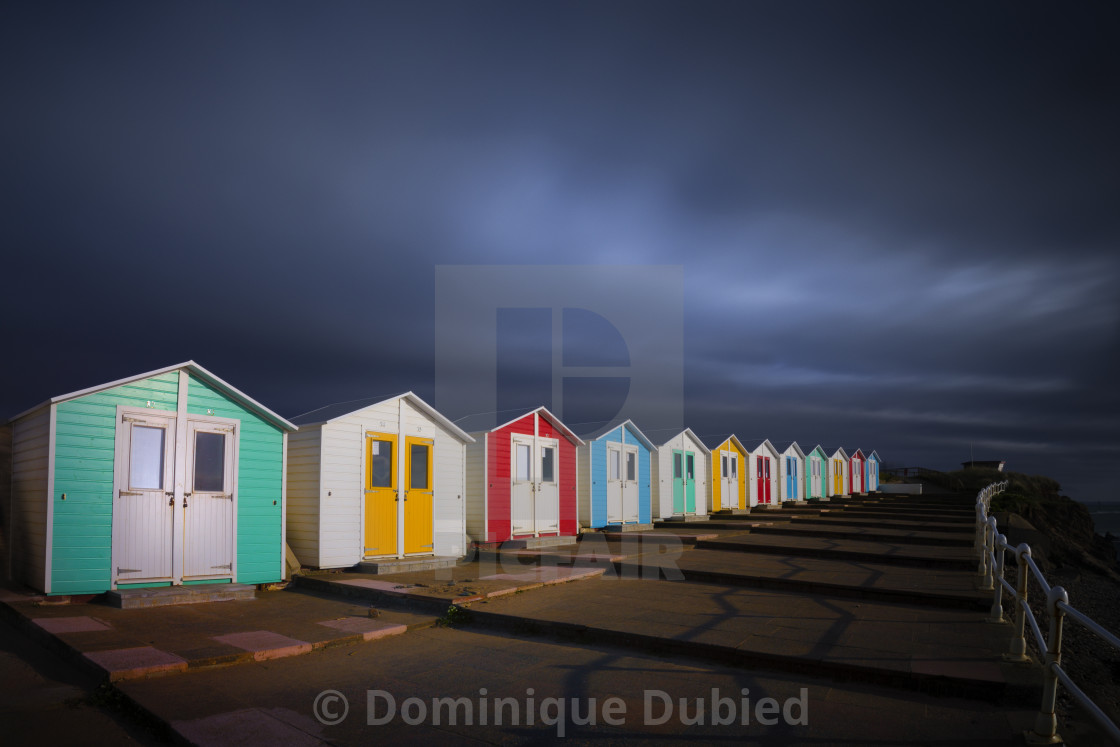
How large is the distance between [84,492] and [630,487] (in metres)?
15.4

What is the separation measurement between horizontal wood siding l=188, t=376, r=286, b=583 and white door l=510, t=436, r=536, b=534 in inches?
256

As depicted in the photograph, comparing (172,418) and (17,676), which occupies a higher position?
(172,418)

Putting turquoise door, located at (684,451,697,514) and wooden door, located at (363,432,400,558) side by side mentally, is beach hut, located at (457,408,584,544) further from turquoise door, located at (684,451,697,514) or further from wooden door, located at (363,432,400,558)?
turquoise door, located at (684,451,697,514)

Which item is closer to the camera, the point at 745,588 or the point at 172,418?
the point at 172,418

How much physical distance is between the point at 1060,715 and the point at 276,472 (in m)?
10.3

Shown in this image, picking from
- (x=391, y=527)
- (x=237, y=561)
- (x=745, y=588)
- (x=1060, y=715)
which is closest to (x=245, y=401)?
(x=237, y=561)

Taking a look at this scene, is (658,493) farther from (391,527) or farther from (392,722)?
(392,722)

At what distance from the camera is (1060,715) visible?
5121mm

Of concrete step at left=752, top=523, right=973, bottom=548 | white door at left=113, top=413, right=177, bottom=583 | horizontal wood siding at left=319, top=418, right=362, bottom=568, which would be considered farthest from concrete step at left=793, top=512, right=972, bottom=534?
white door at left=113, top=413, right=177, bottom=583

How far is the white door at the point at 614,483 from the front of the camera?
20.6 meters

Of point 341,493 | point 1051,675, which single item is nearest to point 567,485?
point 341,493

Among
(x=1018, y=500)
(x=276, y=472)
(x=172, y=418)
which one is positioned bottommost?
(x=1018, y=500)

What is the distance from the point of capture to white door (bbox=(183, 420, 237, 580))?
386 inches

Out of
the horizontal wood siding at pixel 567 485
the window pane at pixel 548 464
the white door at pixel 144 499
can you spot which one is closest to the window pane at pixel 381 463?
the white door at pixel 144 499
